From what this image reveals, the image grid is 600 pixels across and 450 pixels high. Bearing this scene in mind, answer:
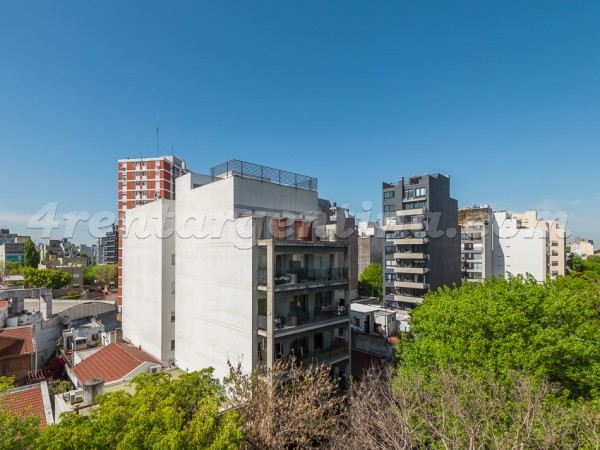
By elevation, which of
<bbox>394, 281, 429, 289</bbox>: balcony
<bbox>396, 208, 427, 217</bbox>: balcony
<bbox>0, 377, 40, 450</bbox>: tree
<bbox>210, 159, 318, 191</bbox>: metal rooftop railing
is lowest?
<bbox>394, 281, 429, 289</bbox>: balcony

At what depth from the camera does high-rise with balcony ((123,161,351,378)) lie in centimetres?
1783

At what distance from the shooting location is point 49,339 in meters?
32.3

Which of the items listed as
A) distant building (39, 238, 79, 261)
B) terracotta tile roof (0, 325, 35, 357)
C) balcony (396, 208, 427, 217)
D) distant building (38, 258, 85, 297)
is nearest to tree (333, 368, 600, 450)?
terracotta tile roof (0, 325, 35, 357)

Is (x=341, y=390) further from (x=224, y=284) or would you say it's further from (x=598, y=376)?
(x=598, y=376)

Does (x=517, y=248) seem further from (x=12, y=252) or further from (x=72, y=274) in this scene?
(x=12, y=252)

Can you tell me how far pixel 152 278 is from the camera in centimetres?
2641

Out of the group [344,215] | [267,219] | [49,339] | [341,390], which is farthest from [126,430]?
[344,215]

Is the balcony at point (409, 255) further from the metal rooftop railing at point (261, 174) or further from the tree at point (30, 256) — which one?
the tree at point (30, 256)

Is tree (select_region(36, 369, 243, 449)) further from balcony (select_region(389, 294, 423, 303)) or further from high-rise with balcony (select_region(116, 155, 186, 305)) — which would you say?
high-rise with balcony (select_region(116, 155, 186, 305))

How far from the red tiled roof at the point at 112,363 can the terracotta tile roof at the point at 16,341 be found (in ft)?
19.6

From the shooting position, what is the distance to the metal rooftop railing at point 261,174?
20.7 metres

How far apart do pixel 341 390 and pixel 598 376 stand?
13.6 m

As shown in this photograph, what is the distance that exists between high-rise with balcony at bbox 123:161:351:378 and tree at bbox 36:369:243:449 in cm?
617

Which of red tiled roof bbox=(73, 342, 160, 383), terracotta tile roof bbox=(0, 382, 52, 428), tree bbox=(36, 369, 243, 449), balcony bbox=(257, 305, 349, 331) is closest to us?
tree bbox=(36, 369, 243, 449)
